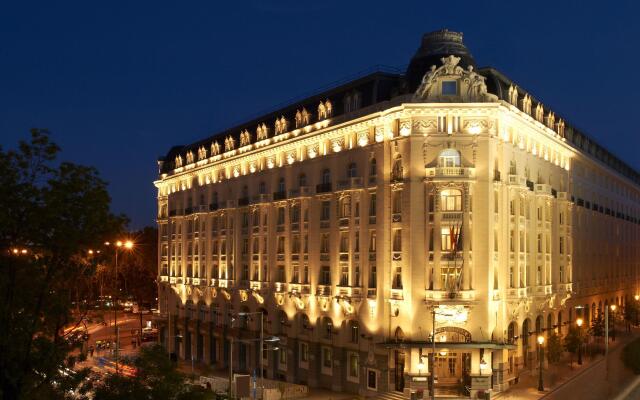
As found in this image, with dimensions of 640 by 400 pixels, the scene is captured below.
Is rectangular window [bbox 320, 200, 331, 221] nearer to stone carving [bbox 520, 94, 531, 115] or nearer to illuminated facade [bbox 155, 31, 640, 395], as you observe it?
illuminated facade [bbox 155, 31, 640, 395]

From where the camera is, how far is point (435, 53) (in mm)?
61625

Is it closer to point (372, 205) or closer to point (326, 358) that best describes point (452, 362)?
point (326, 358)

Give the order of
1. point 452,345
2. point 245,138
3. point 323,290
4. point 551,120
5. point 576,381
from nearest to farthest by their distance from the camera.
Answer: point 452,345 < point 576,381 < point 323,290 < point 551,120 < point 245,138

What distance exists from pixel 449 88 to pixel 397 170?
816 cm

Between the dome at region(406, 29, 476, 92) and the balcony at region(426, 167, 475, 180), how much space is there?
295 inches

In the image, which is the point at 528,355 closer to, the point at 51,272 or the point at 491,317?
the point at 491,317

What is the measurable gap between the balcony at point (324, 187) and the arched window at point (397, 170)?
9126 millimetres

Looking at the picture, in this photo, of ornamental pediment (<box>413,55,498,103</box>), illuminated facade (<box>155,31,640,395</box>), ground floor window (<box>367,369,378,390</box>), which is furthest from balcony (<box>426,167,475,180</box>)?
ground floor window (<box>367,369,378,390</box>)

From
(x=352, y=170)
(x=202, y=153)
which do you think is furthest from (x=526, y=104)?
(x=202, y=153)

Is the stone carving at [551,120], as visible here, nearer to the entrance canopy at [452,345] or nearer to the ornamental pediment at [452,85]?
the ornamental pediment at [452,85]

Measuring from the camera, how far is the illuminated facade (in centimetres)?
5853

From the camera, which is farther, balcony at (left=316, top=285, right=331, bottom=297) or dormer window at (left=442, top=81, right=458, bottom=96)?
balcony at (left=316, top=285, right=331, bottom=297)

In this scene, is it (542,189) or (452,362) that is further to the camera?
(542,189)

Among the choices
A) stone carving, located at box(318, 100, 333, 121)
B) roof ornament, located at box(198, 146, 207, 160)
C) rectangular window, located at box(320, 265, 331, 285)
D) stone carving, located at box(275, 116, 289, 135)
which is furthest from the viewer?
roof ornament, located at box(198, 146, 207, 160)
